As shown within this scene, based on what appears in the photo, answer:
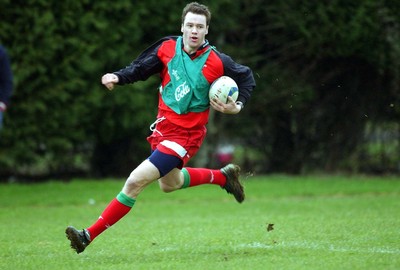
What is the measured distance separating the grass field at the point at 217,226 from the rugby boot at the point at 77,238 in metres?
0.13

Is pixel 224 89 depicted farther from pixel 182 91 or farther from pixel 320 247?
pixel 320 247

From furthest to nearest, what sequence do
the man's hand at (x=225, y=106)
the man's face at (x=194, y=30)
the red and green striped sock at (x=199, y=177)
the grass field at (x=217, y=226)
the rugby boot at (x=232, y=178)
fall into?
the rugby boot at (x=232, y=178) < the red and green striped sock at (x=199, y=177) < the man's face at (x=194, y=30) < the man's hand at (x=225, y=106) < the grass field at (x=217, y=226)

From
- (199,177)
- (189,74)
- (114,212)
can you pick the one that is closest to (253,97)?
(199,177)

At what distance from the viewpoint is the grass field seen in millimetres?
7332

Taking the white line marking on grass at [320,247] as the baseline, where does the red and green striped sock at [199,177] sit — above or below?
above

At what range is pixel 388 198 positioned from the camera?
44.4 feet

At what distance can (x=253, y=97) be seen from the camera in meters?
16.6

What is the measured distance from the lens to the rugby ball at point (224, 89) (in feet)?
25.0

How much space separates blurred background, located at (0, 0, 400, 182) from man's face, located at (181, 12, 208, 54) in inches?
267

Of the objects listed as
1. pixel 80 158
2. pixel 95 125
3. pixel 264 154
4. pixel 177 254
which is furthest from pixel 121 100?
pixel 177 254

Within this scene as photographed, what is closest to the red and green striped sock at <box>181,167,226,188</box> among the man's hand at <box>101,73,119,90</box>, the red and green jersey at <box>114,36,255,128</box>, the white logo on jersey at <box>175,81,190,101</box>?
the red and green jersey at <box>114,36,255,128</box>

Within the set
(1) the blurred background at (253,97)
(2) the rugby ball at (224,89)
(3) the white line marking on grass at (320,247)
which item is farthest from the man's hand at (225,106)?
(1) the blurred background at (253,97)

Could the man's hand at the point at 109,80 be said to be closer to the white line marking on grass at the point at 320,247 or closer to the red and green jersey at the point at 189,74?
the red and green jersey at the point at 189,74

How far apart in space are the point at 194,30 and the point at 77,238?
7.02 feet
